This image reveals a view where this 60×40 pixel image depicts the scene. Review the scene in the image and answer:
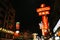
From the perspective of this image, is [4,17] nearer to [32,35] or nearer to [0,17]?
[0,17]

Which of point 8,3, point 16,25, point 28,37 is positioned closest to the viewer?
point 8,3

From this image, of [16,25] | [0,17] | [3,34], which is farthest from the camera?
[16,25]

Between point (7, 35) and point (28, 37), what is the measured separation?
1318cm

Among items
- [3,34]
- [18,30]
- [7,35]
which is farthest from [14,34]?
[3,34]

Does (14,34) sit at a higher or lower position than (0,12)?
lower

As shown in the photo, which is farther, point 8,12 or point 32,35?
point 32,35

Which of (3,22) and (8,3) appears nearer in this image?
(3,22)

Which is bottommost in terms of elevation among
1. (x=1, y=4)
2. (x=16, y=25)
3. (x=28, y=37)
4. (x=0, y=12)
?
(x=28, y=37)

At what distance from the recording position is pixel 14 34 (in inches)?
1735

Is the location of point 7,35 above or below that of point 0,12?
below

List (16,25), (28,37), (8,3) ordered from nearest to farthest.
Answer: (8,3)
(16,25)
(28,37)

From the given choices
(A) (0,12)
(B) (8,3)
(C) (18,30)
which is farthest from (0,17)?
(C) (18,30)

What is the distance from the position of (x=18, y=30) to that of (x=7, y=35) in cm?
724

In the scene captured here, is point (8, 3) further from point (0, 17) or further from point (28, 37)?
point (28, 37)
